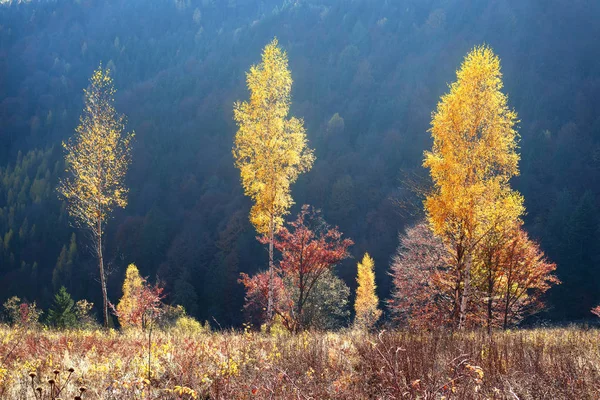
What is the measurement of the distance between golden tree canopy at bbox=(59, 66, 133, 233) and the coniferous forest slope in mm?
10147

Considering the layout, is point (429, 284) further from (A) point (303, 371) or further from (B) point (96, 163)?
(B) point (96, 163)

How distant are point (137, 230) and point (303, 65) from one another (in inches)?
4110

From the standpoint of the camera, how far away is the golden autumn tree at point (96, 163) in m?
12.4

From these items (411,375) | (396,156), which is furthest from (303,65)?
(411,375)

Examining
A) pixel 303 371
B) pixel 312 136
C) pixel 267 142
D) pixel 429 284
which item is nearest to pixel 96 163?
pixel 267 142

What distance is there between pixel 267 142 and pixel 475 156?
21.3ft

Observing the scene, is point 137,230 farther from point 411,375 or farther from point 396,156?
point 411,375

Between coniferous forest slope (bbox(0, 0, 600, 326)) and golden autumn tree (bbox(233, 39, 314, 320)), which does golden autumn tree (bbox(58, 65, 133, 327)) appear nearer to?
golden autumn tree (bbox(233, 39, 314, 320))

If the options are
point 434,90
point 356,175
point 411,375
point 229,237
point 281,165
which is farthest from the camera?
point 434,90

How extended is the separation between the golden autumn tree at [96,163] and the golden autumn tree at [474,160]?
33.5 ft

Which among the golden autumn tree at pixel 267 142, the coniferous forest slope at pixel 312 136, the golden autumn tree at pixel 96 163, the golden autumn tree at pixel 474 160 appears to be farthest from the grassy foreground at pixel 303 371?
the golden autumn tree at pixel 267 142

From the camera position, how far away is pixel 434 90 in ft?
449

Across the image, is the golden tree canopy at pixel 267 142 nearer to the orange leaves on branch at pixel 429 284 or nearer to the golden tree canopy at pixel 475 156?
the golden tree canopy at pixel 475 156

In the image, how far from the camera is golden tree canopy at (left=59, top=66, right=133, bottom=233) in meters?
12.4
